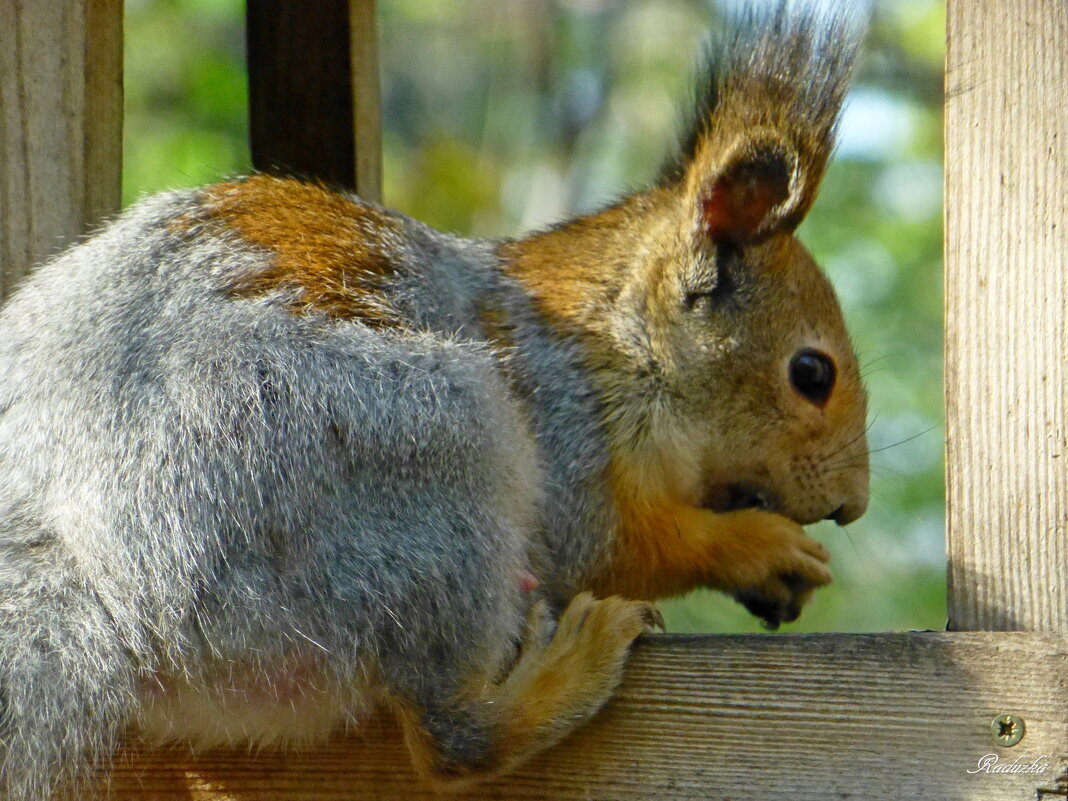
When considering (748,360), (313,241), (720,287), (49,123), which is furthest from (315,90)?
(748,360)

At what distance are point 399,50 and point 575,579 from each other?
9646mm

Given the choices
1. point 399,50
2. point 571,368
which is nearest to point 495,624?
point 571,368

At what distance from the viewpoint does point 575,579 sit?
9.71 feet

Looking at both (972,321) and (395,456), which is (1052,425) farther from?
(395,456)

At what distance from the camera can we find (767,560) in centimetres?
304

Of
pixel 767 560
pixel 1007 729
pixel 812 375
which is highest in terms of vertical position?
pixel 812 375

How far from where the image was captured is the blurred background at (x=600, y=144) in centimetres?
807

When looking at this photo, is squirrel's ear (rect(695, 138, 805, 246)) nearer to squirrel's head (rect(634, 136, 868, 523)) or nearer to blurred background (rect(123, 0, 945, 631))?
squirrel's head (rect(634, 136, 868, 523))

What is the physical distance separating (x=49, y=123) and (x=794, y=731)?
2.07 m

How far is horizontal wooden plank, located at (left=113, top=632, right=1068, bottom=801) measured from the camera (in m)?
2.04

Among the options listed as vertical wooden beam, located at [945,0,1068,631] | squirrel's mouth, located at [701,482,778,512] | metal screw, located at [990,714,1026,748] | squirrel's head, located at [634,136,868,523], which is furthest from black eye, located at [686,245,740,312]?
metal screw, located at [990,714,1026,748]

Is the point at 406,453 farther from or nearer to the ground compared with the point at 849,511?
farther from the ground

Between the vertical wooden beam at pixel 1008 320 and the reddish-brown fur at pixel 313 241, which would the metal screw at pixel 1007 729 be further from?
the reddish-brown fur at pixel 313 241
